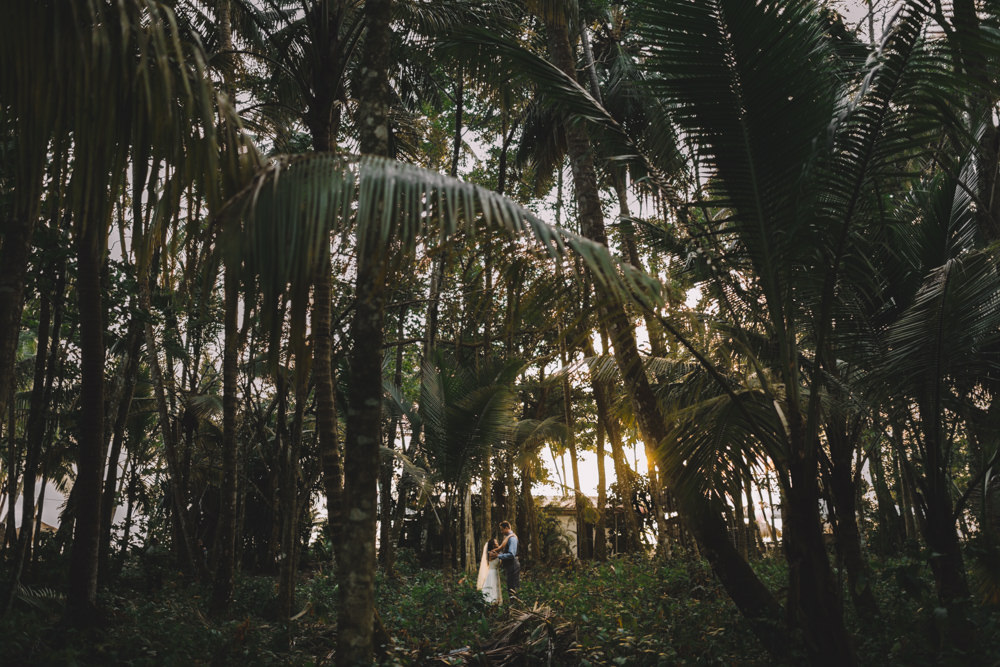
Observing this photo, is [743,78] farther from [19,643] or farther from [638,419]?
[19,643]

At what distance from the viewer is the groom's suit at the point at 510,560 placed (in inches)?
402

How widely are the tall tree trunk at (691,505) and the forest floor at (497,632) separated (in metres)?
0.27

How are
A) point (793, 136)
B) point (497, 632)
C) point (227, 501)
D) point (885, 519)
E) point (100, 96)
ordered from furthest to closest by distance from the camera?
point (885, 519)
point (227, 501)
point (497, 632)
point (793, 136)
point (100, 96)

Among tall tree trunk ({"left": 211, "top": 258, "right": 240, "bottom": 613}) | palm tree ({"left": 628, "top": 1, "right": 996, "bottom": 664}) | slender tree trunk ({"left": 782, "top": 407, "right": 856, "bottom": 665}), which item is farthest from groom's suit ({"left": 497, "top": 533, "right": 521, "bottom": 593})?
slender tree trunk ({"left": 782, "top": 407, "right": 856, "bottom": 665})

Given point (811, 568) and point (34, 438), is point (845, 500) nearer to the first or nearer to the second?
point (811, 568)

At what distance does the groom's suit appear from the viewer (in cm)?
1021

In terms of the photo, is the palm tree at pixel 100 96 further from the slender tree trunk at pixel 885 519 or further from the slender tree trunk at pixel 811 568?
the slender tree trunk at pixel 885 519

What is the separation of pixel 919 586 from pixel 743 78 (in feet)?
11.7

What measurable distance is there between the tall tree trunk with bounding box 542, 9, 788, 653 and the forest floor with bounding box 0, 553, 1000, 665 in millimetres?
273

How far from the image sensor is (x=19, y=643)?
4.62m

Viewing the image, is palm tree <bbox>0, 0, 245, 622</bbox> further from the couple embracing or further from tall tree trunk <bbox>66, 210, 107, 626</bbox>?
the couple embracing

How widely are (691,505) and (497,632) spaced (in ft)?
6.92

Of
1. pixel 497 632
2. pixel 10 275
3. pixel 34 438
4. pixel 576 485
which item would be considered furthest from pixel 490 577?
pixel 10 275

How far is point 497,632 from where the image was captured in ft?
19.5
